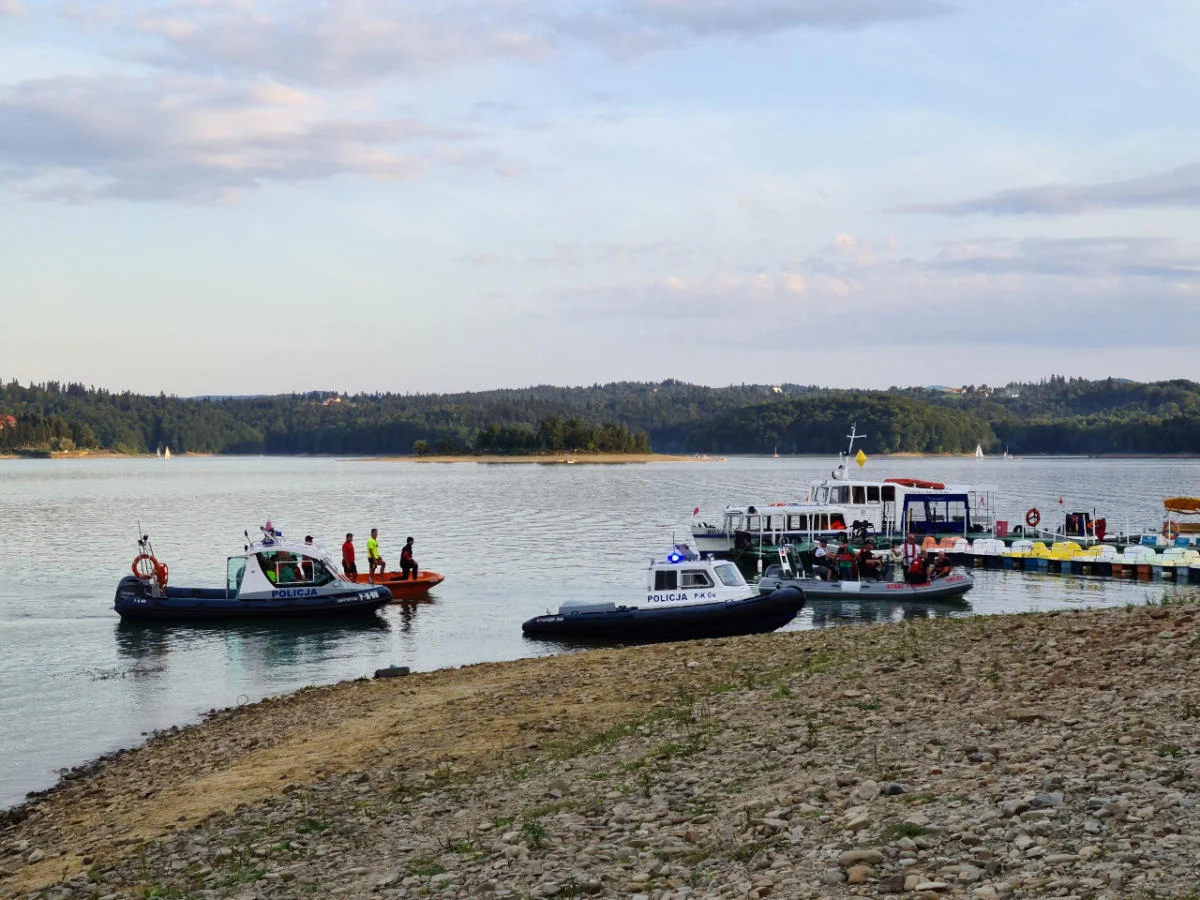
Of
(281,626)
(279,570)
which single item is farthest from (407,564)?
(281,626)

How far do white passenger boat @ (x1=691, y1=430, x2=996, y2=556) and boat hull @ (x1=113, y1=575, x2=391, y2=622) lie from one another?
20.0 m

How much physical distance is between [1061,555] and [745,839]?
42072mm

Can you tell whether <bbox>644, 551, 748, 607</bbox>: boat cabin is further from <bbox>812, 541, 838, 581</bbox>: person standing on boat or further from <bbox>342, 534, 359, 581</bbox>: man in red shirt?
<bbox>342, 534, 359, 581</bbox>: man in red shirt

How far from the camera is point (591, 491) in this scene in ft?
425

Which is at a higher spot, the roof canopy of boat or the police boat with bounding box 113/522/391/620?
the roof canopy of boat

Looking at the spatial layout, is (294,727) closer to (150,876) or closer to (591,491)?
(150,876)

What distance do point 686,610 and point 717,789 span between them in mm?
18078

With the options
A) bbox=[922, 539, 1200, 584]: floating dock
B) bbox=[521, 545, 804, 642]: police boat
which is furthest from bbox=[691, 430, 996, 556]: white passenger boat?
bbox=[521, 545, 804, 642]: police boat

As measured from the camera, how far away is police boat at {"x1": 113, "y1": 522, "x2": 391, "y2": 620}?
36.0m

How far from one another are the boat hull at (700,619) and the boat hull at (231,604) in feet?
31.2

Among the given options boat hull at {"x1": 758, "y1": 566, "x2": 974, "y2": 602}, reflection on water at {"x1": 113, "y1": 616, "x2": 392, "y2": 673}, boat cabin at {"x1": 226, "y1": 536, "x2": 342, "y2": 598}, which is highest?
boat cabin at {"x1": 226, "y1": 536, "x2": 342, "y2": 598}

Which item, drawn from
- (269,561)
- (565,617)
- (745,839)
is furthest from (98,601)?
(745,839)

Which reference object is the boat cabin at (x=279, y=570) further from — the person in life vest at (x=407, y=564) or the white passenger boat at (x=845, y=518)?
the white passenger boat at (x=845, y=518)

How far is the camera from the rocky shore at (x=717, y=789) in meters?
9.09
